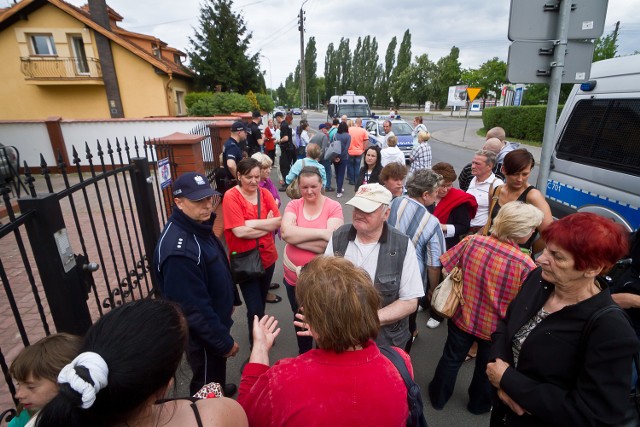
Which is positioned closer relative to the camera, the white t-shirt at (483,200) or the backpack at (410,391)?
the backpack at (410,391)

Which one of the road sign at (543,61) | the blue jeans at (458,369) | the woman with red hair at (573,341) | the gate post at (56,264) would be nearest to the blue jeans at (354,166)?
the road sign at (543,61)

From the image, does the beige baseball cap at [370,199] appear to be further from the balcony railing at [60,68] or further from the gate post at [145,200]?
the balcony railing at [60,68]

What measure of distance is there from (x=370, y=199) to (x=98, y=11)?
22.4 metres

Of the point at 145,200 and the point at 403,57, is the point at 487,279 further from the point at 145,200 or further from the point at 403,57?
the point at 403,57

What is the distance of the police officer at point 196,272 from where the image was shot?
6.63ft

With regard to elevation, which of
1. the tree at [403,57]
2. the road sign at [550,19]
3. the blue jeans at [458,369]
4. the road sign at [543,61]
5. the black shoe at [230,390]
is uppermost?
the tree at [403,57]

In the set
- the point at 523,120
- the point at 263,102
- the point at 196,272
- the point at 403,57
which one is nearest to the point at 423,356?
the point at 196,272

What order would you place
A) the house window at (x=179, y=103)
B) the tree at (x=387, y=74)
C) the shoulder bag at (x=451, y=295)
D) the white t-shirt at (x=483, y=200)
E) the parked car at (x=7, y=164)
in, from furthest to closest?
the tree at (x=387, y=74)
the house window at (x=179, y=103)
the parked car at (x=7, y=164)
the white t-shirt at (x=483, y=200)
the shoulder bag at (x=451, y=295)

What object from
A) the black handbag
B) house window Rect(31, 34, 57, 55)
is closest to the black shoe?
the black handbag

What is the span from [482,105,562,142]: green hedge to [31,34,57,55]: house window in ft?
87.0

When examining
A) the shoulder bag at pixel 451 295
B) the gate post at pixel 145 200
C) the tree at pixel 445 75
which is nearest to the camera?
the shoulder bag at pixel 451 295

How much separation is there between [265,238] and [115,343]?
2.35 metres

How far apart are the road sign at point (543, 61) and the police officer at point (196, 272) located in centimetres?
296

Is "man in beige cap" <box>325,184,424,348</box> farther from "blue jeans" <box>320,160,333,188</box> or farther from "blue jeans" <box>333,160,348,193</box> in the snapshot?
"blue jeans" <box>320,160,333,188</box>
